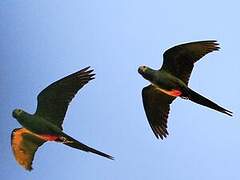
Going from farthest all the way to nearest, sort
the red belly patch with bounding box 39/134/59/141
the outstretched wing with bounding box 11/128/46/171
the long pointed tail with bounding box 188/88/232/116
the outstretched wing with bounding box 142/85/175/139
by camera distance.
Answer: the outstretched wing with bounding box 142/85/175/139 → the outstretched wing with bounding box 11/128/46/171 → the red belly patch with bounding box 39/134/59/141 → the long pointed tail with bounding box 188/88/232/116

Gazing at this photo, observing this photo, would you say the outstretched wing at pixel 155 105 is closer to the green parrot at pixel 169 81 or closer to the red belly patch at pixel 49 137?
the green parrot at pixel 169 81

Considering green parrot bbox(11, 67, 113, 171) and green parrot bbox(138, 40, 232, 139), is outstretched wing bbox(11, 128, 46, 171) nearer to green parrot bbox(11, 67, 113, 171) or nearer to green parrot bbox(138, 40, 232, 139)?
green parrot bbox(11, 67, 113, 171)

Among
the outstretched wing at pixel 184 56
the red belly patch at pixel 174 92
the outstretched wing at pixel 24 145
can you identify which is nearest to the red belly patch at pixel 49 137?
the outstretched wing at pixel 24 145

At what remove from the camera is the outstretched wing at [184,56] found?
16.4 feet

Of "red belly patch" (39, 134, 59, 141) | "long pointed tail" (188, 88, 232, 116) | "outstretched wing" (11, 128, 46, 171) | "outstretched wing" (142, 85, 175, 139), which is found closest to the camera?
"long pointed tail" (188, 88, 232, 116)

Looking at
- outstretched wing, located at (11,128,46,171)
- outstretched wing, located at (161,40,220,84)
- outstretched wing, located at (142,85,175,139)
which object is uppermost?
outstretched wing, located at (161,40,220,84)

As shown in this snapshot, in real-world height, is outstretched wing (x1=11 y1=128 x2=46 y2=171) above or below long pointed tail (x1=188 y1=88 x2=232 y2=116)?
below

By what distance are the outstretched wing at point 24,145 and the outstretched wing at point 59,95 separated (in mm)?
246

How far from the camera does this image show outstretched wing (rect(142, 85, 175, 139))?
5391 mm

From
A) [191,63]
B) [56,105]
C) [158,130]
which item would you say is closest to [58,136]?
[56,105]

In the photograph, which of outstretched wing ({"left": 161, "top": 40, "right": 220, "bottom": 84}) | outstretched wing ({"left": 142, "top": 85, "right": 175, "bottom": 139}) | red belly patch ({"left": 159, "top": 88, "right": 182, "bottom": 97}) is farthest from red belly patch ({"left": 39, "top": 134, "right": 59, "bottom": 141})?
outstretched wing ({"left": 161, "top": 40, "right": 220, "bottom": 84})

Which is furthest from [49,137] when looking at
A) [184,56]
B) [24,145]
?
[184,56]

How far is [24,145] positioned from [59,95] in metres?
0.63

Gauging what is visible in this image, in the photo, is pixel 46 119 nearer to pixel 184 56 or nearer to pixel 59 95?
pixel 59 95
